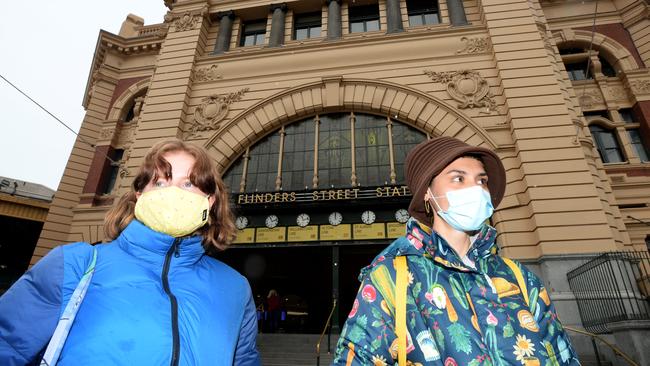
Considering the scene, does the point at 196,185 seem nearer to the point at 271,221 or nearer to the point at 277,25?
the point at 271,221

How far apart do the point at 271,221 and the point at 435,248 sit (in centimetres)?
1196

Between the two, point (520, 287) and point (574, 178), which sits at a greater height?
point (574, 178)

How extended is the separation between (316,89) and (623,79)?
613 inches

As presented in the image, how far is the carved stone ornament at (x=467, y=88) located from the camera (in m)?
12.9

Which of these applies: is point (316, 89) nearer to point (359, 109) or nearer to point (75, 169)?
point (359, 109)

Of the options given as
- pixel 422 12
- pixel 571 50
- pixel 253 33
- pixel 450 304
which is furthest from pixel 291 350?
pixel 571 50

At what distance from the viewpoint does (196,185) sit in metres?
2.31

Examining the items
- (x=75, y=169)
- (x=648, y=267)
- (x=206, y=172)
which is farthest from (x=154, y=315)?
(x=75, y=169)

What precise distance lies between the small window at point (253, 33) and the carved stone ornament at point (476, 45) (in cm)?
1030

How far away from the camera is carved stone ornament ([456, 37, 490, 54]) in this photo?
45.9 feet

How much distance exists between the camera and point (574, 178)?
10.6m

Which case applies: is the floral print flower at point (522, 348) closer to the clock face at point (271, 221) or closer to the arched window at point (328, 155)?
the arched window at point (328, 155)

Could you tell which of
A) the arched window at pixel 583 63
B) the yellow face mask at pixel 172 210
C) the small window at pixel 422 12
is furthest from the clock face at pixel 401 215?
the arched window at pixel 583 63

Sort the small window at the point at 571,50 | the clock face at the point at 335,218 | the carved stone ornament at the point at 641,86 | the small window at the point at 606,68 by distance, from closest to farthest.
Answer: the clock face at the point at 335,218 → the carved stone ornament at the point at 641,86 → the small window at the point at 606,68 → the small window at the point at 571,50
